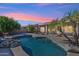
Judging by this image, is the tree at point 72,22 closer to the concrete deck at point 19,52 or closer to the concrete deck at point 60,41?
the concrete deck at point 60,41

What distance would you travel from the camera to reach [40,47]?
1470 millimetres

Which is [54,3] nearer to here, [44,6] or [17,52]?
[44,6]

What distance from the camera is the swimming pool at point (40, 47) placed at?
146 cm

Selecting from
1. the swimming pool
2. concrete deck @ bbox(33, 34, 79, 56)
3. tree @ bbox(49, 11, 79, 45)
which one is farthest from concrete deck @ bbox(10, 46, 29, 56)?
tree @ bbox(49, 11, 79, 45)

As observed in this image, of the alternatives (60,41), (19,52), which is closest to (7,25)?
(19,52)

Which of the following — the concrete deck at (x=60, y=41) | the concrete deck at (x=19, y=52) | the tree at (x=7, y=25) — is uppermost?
the tree at (x=7, y=25)

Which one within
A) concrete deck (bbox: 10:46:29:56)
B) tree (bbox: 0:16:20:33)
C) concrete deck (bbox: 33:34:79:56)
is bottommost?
concrete deck (bbox: 10:46:29:56)

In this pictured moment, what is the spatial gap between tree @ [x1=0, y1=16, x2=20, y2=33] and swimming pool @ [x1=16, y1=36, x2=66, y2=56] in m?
0.12

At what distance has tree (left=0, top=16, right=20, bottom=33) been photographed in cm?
148

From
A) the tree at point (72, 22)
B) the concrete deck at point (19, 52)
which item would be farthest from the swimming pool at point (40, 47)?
the tree at point (72, 22)

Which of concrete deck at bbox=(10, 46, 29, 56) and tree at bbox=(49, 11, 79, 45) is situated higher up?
tree at bbox=(49, 11, 79, 45)

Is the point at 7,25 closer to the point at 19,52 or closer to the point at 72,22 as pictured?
the point at 19,52

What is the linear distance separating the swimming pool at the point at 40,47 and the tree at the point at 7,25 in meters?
0.12

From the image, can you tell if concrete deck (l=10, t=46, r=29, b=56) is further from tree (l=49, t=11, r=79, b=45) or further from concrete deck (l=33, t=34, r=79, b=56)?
tree (l=49, t=11, r=79, b=45)
